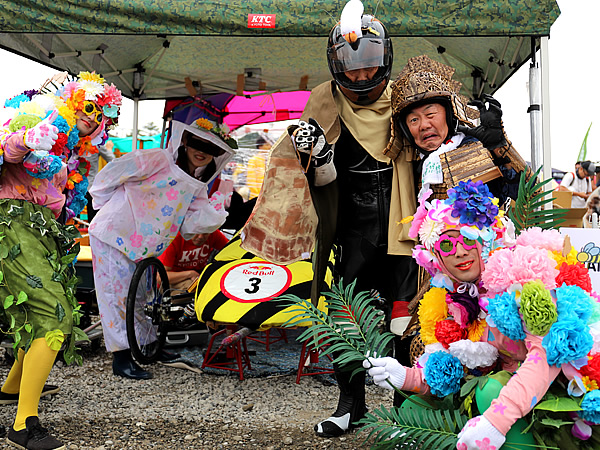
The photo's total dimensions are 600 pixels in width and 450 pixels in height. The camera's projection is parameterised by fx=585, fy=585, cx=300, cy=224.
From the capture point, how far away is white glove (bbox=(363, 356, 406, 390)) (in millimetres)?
1713

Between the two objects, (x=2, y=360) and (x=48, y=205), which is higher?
(x=48, y=205)

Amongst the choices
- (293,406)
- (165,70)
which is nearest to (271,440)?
(293,406)

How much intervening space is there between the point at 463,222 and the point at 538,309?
343mm

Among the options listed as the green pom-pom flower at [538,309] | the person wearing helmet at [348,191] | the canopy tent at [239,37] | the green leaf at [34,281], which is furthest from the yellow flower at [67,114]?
the green pom-pom flower at [538,309]

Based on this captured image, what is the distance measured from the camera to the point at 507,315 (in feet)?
5.16

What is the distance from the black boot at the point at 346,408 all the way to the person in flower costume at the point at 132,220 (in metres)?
1.59

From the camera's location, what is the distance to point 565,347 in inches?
58.3

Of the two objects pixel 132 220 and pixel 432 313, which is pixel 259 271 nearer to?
pixel 132 220

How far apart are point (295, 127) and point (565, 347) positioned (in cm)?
133

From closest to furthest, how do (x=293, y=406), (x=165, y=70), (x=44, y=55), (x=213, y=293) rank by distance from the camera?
(x=293, y=406)
(x=213, y=293)
(x=44, y=55)
(x=165, y=70)

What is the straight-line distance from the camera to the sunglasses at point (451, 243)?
5.71 feet

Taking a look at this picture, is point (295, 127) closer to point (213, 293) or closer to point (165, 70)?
point (213, 293)

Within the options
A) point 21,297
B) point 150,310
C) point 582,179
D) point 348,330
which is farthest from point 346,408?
point 582,179

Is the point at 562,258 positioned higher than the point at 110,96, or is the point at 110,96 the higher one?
the point at 110,96
